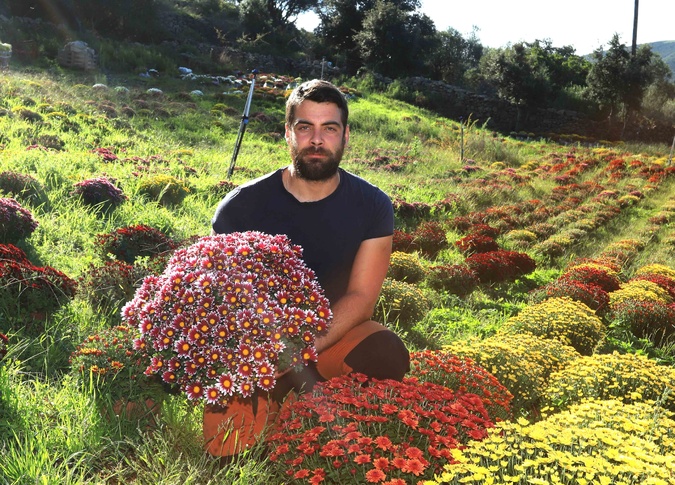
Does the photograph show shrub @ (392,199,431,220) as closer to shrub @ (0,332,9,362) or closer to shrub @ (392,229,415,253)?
shrub @ (392,229,415,253)

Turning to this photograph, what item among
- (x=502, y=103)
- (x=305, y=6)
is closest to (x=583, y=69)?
(x=502, y=103)

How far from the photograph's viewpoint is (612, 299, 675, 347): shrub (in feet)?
22.0

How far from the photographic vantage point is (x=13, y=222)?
547 cm

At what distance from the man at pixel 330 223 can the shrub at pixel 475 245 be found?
21.1 ft

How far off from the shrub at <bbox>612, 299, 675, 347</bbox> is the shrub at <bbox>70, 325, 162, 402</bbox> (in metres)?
5.49

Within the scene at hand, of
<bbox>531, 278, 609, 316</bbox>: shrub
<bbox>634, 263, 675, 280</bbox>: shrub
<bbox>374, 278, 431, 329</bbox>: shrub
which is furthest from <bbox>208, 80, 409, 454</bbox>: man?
<bbox>634, 263, 675, 280</bbox>: shrub

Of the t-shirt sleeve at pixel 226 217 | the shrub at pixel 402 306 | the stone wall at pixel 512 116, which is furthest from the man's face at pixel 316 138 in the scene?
the stone wall at pixel 512 116

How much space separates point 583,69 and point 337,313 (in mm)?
45436

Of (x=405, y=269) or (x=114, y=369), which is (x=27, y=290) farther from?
(x=405, y=269)

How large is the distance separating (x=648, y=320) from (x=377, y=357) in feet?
15.6

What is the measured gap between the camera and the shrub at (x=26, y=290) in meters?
4.27

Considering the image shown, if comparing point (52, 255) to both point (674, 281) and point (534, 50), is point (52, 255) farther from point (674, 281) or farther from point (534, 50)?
point (534, 50)

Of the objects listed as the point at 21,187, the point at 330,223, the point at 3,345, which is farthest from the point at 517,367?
the point at 21,187

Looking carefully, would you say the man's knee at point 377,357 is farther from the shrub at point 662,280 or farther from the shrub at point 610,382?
the shrub at point 662,280
